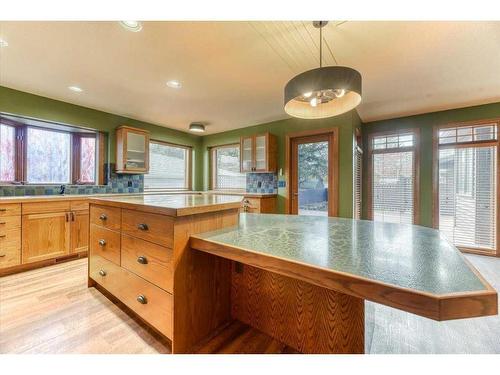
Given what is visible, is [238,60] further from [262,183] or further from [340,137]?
[262,183]

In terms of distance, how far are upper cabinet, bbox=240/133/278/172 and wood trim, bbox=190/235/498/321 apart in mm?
3364

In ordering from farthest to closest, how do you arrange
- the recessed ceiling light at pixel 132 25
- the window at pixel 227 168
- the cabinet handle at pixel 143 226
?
the window at pixel 227 168 → the recessed ceiling light at pixel 132 25 → the cabinet handle at pixel 143 226

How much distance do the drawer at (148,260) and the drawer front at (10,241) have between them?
6.37ft

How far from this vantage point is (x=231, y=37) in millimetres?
1819

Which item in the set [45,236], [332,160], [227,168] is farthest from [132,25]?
[227,168]

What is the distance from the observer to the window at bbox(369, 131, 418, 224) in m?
3.84

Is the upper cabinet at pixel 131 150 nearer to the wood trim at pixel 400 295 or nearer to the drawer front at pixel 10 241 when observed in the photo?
the drawer front at pixel 10 241

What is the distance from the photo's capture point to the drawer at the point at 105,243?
1688 millimetres

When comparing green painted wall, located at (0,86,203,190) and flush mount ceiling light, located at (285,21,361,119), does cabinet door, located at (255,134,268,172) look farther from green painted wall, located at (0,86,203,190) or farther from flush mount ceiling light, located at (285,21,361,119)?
flush mount ceiling light, located at (285,21,361,119)

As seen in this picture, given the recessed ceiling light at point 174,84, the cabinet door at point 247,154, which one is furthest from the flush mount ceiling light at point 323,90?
the cabinet door at point 247,154

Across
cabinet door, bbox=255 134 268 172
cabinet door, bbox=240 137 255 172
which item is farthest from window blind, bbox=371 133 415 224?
cabinet door, bbox=240 137 255 172

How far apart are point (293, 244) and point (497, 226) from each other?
4.10 meters
